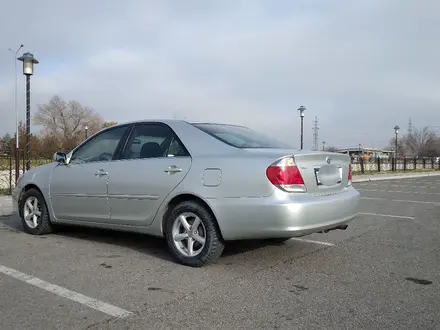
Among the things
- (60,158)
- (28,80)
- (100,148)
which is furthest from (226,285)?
(28,80)

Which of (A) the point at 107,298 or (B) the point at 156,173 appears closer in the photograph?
(A) the point at 107,298

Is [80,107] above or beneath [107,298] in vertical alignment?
above

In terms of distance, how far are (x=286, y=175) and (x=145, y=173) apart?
165 cm

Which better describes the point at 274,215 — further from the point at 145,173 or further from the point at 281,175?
the point at 145,173

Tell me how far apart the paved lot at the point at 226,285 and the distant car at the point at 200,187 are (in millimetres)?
384

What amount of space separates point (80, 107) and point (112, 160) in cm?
8628

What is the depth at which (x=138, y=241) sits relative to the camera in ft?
19.0

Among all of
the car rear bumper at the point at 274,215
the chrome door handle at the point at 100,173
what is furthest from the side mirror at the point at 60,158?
the car rear bumper at the point at 274,215

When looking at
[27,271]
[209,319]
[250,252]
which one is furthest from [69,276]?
[250,252]

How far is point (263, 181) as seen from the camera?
407 cm

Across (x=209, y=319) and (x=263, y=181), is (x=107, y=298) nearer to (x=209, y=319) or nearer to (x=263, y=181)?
(x=209, y=319)

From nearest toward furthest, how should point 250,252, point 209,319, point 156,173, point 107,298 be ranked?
point 209,319, point 107,298, point 156,173, point 250,252

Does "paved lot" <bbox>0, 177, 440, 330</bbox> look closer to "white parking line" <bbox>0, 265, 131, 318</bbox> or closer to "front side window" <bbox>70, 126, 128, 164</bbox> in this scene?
"white parking line" <bbox>0, 265, 131, 318</bbox>

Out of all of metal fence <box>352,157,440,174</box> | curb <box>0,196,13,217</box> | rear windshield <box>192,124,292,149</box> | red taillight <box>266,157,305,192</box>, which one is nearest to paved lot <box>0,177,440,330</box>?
red taillight <box>266,157,305,192</box>
